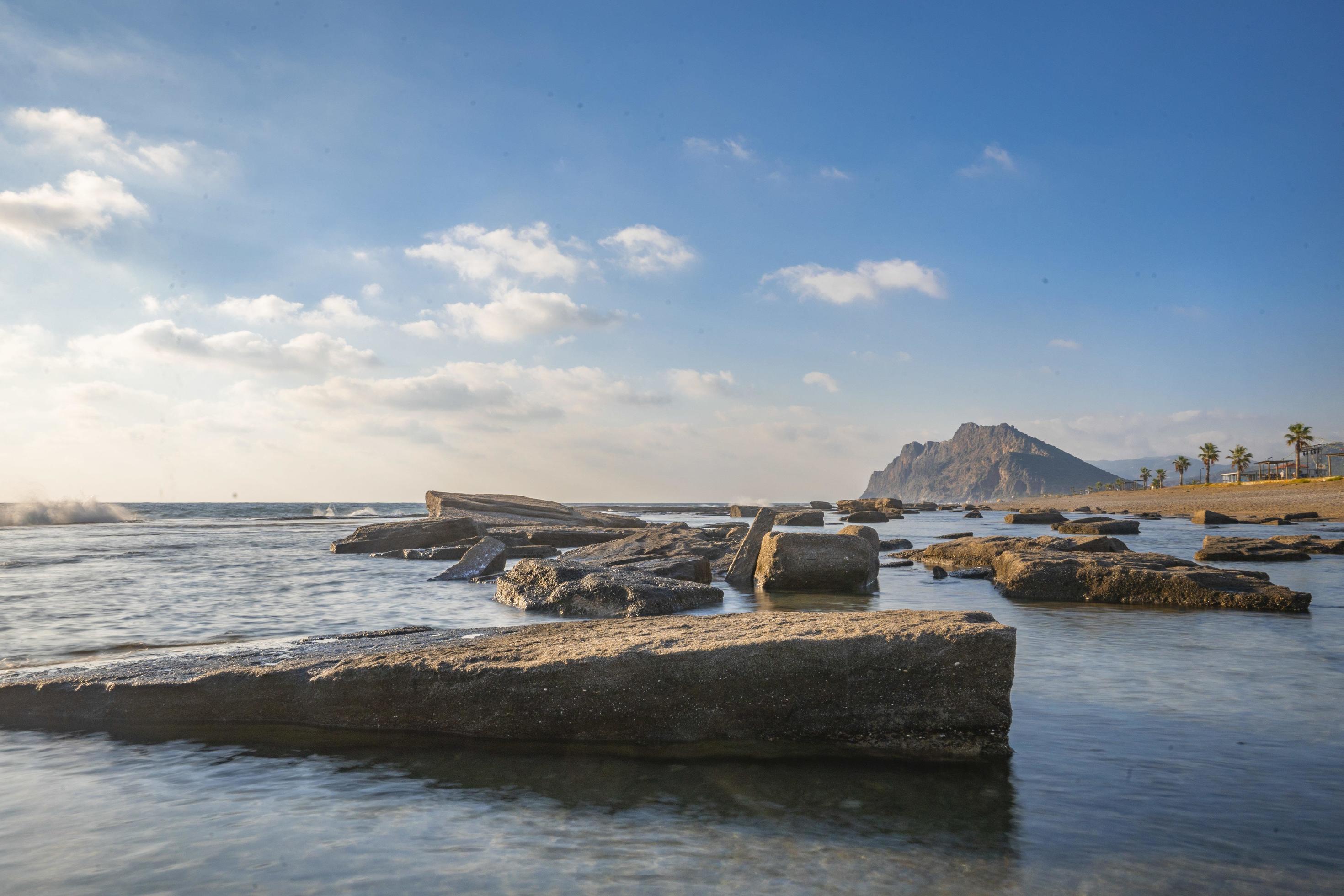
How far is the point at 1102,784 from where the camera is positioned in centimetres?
391

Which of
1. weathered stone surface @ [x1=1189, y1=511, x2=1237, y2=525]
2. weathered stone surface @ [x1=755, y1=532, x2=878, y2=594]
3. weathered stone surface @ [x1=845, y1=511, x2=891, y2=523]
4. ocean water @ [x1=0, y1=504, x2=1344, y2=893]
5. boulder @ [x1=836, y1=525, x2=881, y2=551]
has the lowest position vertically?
weathered stone surface @ [x1=845, y1=511, x2=891, y2=523]

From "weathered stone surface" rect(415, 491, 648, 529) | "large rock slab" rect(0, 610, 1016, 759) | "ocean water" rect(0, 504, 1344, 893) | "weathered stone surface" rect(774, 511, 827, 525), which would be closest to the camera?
"ocean water" rect(0, 504, 1344, 893)

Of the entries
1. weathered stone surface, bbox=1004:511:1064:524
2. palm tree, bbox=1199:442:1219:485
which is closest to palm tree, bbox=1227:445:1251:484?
palm tree, bbox=1199:442:1219:485

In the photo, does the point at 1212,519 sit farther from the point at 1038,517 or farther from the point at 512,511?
the point at 512,511

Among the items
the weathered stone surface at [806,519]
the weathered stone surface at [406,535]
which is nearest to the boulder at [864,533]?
the weathered stone surface at [406,535]

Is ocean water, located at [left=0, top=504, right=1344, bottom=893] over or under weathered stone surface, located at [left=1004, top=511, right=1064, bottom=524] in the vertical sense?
over

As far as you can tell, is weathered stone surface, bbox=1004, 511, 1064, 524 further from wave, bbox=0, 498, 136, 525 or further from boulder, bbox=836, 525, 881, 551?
wave, bbox=0, 498, 136, 525

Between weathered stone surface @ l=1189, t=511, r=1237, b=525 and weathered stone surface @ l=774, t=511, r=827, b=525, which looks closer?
weathered stone surface @ l=1189, t=511, r=1237, b=525

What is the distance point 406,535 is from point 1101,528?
25096 mm

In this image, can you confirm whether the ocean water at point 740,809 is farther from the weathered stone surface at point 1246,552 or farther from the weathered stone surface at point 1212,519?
the weathered stone surface at point 1212,519

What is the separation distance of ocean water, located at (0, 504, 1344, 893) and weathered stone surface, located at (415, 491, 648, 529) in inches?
1089

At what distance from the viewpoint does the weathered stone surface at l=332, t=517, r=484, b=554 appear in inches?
920

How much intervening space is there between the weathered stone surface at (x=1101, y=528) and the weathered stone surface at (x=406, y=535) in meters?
21.7

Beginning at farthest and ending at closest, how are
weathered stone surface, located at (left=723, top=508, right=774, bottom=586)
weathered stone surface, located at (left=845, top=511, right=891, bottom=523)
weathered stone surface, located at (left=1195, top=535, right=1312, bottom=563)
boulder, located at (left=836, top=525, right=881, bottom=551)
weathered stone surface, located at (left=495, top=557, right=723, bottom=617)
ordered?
1. weathered stone surface, located at (left=845, top=511, right=891, bottom=523)
2. weathered stone surface, located at (left=1195, top=535, right=1312, bottom=563)
3. weathered stone surface, located at (left=723, top=508, right=774, bottom=586)
4. boulder, located at (left=836, top=525, right=881, bottom=551)
5. weathered stone surface, located at (left=495, top=557, right=723, bottom=617)
